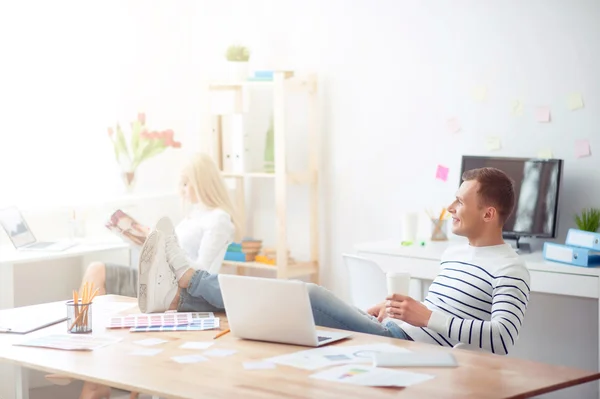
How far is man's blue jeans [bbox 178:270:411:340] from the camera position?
9.23 feet

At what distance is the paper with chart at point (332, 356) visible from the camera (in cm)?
236

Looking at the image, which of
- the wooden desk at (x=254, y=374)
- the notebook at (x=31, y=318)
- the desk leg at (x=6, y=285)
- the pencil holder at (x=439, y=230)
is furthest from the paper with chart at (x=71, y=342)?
the pencil holder at (x=439, y=230)

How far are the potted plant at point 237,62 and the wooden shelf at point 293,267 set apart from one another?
1012 millimetres

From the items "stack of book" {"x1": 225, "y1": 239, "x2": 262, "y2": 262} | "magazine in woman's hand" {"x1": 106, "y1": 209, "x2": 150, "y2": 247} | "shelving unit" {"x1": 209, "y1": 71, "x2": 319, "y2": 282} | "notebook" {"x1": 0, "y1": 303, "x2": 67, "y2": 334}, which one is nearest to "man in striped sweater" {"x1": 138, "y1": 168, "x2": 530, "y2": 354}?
"notebook" {"x1": 0, "y1": 303, "x2": 67, "y2": 334}

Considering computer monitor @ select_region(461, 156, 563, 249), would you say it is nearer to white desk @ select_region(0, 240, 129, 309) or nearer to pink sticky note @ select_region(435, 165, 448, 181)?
pink sticky note @ select_region(435, 165, 448, 181)

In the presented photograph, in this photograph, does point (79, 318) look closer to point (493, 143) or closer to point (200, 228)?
point (200, 228)

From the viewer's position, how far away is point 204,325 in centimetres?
282

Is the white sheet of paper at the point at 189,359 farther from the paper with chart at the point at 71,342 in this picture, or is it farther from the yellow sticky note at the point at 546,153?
the yellow sticky note at the point at 546,153

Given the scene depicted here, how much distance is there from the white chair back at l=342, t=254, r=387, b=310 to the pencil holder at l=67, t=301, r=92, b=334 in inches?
50.3

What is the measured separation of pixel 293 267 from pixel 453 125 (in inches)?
46.6

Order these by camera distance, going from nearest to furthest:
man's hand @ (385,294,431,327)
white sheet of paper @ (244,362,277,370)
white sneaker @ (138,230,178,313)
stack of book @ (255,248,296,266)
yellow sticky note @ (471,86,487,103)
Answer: white sheet of paper @ (244,362,277,370) < man's hand @ (385,294,431,327) < white sneaker @ (138,230,178,313) < yellow sticky note @ (471,86,487,103) < stack of book @ (255,248,296,266)

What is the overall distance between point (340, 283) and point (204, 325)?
2461mm

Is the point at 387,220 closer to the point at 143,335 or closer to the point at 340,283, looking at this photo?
the point at 340,283

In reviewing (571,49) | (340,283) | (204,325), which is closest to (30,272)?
(340,283)
